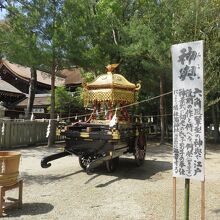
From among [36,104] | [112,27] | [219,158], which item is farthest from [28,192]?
[36,104]

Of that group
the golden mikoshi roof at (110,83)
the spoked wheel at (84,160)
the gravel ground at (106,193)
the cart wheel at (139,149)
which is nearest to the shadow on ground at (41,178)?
the gravel ground at (106,193)

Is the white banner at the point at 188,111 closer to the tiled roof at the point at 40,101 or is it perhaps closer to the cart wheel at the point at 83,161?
the cart wheel at the point at 83,161

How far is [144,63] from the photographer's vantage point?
17.7 meters

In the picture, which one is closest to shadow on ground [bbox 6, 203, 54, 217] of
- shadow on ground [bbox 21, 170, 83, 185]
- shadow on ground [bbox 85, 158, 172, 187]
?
shadow on ground [bbox 21, 170, 83, 185]

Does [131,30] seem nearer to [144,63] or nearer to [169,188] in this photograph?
[144,63]

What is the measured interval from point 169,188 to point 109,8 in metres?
13.4

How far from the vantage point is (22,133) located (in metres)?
16.9

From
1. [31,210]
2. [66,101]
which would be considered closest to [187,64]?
[31,210]

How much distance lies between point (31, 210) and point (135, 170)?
4943 mm

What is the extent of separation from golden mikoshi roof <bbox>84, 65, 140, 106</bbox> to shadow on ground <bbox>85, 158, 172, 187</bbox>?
206 cm

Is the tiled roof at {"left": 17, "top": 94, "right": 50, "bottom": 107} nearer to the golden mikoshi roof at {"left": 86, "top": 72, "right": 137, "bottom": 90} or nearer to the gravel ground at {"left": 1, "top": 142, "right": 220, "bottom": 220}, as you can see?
the gravel ground at {"left": 1, "top": 142, "right": 220, "bottom": 220}

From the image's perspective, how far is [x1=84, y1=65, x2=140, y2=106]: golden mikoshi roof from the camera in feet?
36.2

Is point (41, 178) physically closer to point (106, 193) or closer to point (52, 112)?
point (106, 193)

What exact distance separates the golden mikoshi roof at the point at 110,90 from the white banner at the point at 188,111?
18.4 feet
